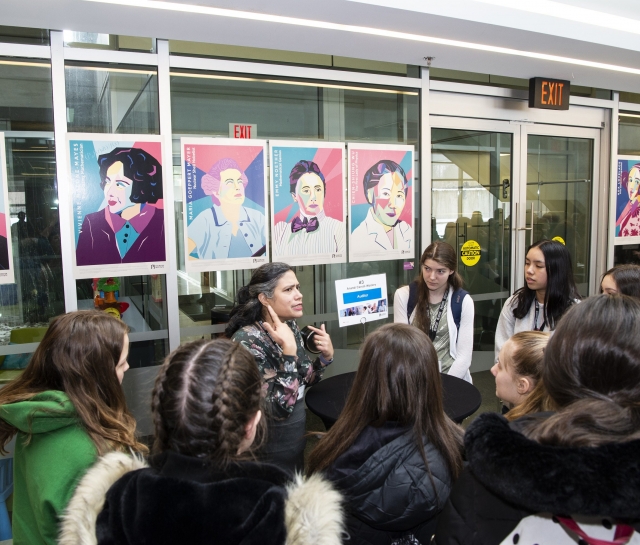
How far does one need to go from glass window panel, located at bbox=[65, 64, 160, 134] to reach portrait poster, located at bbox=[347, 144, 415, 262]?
1553 mm

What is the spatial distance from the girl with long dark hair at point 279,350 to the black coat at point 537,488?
52.4 inches

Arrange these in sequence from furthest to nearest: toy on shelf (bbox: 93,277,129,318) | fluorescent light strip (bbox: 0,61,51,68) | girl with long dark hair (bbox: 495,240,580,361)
A: toy on shelf (bbox: 93,277,129,318) → fluorescent light strip (bbox: 0,61,51,68) → girl with long dark hair (bbox: 495,240,580,361)

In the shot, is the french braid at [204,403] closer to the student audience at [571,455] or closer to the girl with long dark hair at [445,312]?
the student audience at [571,455]

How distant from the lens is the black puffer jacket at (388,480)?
1642 millimetres

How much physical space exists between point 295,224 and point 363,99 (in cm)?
120

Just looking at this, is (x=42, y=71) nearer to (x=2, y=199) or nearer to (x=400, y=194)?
(x=2, y=199)

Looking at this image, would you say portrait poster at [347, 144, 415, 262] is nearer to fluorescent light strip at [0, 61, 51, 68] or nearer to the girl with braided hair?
fluorescent light strip at [0, 61, 51, 68]

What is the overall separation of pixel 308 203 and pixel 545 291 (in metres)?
1.83

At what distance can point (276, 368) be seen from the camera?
2.58 meters

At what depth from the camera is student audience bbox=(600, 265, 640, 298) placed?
289 cm

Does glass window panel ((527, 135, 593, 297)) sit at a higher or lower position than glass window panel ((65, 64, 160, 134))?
lower

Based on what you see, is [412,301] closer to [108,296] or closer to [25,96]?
[108,296]

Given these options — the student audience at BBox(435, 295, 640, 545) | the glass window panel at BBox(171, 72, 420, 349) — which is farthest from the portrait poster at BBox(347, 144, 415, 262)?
the student audience at BBox(435, 295, 640, 545)

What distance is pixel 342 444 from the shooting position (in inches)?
68.0
